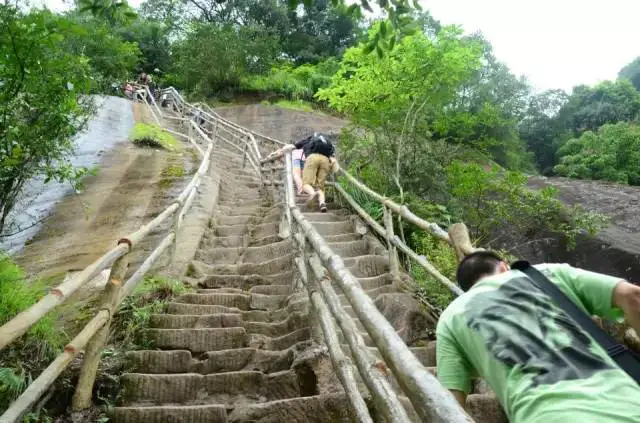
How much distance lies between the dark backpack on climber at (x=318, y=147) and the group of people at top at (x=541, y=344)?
16.5 feet

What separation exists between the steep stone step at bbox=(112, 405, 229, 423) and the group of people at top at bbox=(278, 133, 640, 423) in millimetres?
1381

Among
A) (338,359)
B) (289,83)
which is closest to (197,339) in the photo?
(338,359)

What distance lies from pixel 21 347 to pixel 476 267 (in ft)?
8.75

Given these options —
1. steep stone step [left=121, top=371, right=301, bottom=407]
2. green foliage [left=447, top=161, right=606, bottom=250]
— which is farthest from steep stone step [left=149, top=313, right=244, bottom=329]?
green foliage [left=447, top=161, right=606, bottom=250]

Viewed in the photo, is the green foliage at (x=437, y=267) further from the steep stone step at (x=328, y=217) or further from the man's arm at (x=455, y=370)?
the man's arm at (x=455, y=370)

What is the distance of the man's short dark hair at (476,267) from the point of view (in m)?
1.72

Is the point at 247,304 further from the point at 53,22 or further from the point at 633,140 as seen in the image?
the point at 633,140

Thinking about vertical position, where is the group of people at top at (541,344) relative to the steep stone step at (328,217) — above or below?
above

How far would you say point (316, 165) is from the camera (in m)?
6.62

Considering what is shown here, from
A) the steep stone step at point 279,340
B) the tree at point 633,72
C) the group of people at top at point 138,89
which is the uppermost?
the tree at point 633,72

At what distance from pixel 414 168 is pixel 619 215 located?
20.0 ft

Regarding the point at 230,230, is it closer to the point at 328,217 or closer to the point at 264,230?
the point at 264,230

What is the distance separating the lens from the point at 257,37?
66.6ft

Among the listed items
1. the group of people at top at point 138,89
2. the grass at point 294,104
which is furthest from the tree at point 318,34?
the group of people at top at point 138,89
